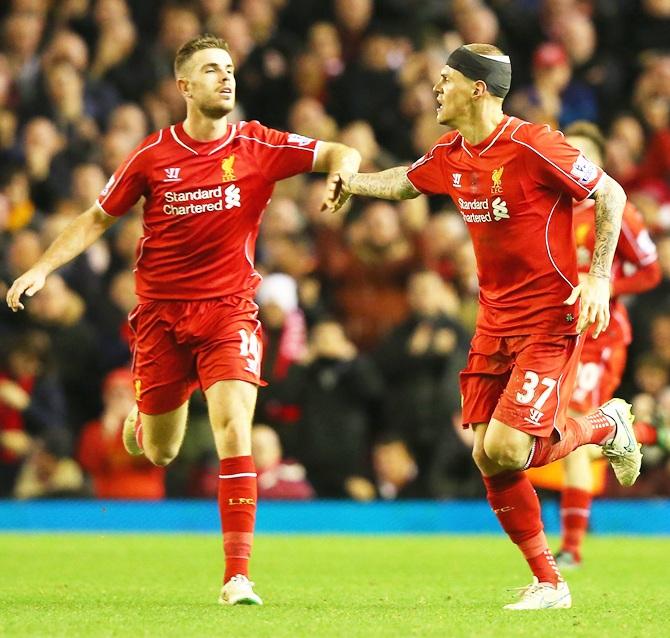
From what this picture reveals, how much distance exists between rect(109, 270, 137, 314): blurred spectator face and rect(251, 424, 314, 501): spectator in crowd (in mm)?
1641

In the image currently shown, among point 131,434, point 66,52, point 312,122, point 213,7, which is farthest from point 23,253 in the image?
point 131,434

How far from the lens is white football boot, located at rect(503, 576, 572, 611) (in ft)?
22.9

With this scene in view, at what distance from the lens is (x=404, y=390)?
43.6 feet

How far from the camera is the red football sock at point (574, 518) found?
9.73 meters

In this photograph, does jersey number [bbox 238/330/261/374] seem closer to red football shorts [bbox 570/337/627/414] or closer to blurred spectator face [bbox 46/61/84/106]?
red football shorts [bbox 570/337/627/414]

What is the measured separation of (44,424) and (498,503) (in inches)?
266

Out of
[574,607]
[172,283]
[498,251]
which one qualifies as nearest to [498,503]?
[574,607]

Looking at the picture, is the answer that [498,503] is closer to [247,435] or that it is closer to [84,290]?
[247,435]

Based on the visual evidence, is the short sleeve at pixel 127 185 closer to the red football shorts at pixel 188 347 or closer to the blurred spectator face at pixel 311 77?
→ the red football shorts at pixel 188 347

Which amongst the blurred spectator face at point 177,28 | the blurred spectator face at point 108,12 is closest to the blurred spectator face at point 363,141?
the blurred spectator face at point 177,28

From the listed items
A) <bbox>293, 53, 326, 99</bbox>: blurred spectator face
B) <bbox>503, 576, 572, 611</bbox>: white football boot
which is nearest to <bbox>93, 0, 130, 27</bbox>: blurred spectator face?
<bbox>293, 53, 326, 99</bbox>: blurred spectator face

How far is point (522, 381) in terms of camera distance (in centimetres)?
703

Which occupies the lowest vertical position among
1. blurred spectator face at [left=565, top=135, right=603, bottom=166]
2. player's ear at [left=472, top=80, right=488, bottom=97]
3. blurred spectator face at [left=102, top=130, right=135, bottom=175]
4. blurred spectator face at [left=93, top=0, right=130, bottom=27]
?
player's ear at [left=472, top=80, right=488, bottom=97]

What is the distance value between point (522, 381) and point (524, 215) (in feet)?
2.49
